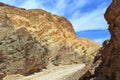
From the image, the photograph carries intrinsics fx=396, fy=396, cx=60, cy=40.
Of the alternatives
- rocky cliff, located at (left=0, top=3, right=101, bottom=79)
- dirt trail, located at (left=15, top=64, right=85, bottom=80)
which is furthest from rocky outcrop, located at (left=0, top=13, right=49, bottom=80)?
dirt trail, located at (left=15, top=64, right=85, bottom=80)

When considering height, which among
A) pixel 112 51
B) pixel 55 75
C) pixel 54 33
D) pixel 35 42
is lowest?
pixel 112 51

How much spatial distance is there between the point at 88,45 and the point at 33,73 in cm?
1710

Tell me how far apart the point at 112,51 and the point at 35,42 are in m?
19.8

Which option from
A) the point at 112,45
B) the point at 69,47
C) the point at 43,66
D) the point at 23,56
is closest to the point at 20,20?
the point at 69,47

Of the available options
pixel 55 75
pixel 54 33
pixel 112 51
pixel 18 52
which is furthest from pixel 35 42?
pixel 112 51

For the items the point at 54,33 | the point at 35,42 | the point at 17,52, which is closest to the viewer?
the point at 17,52

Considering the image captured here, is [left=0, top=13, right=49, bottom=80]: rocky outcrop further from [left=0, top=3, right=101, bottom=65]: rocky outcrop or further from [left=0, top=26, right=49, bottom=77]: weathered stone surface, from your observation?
[left=0, top=3, right=101, bottom=65]: rocky outcrop

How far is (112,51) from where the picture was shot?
1384 cm

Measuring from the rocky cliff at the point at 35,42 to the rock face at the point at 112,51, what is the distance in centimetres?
1541

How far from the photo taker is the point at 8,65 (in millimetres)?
29344

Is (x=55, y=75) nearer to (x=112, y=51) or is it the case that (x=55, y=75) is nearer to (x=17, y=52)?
(x=17, y=52)

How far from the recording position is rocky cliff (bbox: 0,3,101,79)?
30.2 metres

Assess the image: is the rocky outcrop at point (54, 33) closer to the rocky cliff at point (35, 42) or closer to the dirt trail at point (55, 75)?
the rocky cliff at point (35, 42)

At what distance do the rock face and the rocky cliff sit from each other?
15411 millimetres
